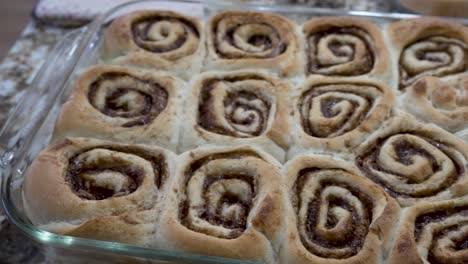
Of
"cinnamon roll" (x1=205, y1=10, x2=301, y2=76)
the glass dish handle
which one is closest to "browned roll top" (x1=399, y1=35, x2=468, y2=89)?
"cinnamon roll" (x1=205, y1=10, x2=301, y2=76)

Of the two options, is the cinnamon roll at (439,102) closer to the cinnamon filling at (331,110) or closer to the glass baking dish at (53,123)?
the cinnamon filling at (331,110)

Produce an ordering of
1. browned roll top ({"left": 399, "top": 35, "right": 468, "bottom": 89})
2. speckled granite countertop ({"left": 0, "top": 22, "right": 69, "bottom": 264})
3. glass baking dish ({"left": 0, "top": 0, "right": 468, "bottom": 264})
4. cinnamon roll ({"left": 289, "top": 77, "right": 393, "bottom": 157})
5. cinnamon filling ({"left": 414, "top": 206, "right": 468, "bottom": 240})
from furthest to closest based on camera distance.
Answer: speckled granite countertop ({"left": 0, "top": 22, "right": 69, "bottom": 264}), browned roll top ({"left": 399, "top": 35, "right": 468, "bottom": 89}), cinnamon roll ({"left": 289, "top": 77, "right": 393, "bottom": 157}), cinnamon filling ({"left": 414, "top": 206, "right": 468, "bottom": 240}), glass baking dish ({"left": 0, "top": 0, "right": 468, "bottom": 264})

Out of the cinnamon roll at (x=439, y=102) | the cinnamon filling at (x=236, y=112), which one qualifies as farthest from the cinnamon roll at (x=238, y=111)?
the cinnamon roll at (x=439, y=102)

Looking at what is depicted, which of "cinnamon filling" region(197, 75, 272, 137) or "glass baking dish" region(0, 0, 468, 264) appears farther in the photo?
"cinnamon filling" region(197, 75, 272, 137)

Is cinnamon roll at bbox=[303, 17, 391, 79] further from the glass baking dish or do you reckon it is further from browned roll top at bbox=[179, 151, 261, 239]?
browned roll top at bbox=[179, 151, 261, 239]

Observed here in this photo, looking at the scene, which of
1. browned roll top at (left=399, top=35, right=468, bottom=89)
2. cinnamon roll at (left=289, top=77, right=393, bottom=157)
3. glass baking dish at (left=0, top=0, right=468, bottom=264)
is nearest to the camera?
glass baking dish at (left=0, top=0, right=468, bottom=264)

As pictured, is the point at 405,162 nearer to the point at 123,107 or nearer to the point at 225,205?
the point at 225,205
